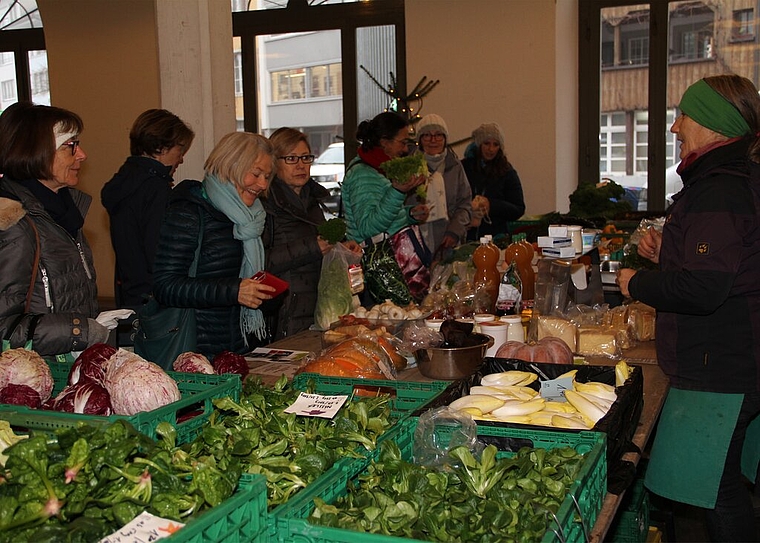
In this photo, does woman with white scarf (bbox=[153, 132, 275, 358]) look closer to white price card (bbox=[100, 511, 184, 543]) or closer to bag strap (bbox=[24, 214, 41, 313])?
bag strap (bbox=[24, 214, 41, 313])

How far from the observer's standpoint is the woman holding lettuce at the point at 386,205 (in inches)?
167

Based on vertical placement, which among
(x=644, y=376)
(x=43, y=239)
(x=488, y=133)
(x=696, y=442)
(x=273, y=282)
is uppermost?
(x=488, y=133)

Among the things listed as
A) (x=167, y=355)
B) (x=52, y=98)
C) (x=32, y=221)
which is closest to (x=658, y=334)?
(x=167, y=355)

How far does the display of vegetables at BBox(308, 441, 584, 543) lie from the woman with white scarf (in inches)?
62.6

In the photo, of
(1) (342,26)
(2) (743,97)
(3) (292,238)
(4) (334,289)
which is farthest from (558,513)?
(1) (342,26)

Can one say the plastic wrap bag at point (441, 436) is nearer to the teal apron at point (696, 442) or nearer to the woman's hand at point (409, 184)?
the teal apron at point (696, 442)

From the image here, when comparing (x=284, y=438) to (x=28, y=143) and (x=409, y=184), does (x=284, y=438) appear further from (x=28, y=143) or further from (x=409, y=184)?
(x=409, y=184)

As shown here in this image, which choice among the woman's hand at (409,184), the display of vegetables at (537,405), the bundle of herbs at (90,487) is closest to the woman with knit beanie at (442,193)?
the woman's hand at (409,184)

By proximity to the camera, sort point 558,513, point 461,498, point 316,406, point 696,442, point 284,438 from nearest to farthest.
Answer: point 558,513
point 461,498
point 284,438
point 316,406
point 696,442

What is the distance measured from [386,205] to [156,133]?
124 centimetres

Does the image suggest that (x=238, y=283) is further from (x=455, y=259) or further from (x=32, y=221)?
(x=455, y=259)

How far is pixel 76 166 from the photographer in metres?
2.85

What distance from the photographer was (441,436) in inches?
68.5

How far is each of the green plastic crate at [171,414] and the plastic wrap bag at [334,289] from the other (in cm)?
140
